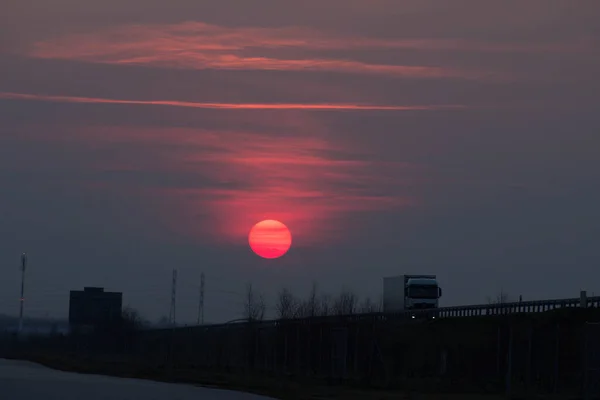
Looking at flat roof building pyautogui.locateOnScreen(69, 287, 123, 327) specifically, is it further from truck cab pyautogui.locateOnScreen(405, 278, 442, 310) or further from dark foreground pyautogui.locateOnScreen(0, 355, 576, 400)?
dark foreground pyautogui.locateOnScreen(0, 355, 576, 400)

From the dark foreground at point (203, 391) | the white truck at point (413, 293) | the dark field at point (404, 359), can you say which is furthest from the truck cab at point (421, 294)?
the dark foreground at point (203, 391)

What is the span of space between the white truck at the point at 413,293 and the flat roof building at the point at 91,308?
142 feet

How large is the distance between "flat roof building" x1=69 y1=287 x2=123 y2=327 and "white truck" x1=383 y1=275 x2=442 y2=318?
4333cm

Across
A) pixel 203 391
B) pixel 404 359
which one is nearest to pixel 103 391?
pixel 203 391

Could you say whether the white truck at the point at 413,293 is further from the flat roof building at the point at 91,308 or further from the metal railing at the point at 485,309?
the flat roof building at the point at 91,308

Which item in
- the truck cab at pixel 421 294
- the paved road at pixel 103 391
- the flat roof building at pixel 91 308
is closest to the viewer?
the paved road at pixel 103 391

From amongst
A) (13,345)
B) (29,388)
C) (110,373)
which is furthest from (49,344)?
(29,388)

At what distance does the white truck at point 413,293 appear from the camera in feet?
278

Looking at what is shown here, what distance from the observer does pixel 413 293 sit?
85125mm

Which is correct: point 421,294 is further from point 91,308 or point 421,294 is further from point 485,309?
point 91,308

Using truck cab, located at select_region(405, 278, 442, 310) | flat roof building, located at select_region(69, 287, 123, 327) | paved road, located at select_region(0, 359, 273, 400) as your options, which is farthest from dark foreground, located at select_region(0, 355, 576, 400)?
flat roof building, located at select_region(69, 287, 123, 327)

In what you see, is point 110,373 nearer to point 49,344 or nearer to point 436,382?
point 436,382

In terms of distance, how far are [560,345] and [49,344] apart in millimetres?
88223

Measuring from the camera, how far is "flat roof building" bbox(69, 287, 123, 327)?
12000 cm
